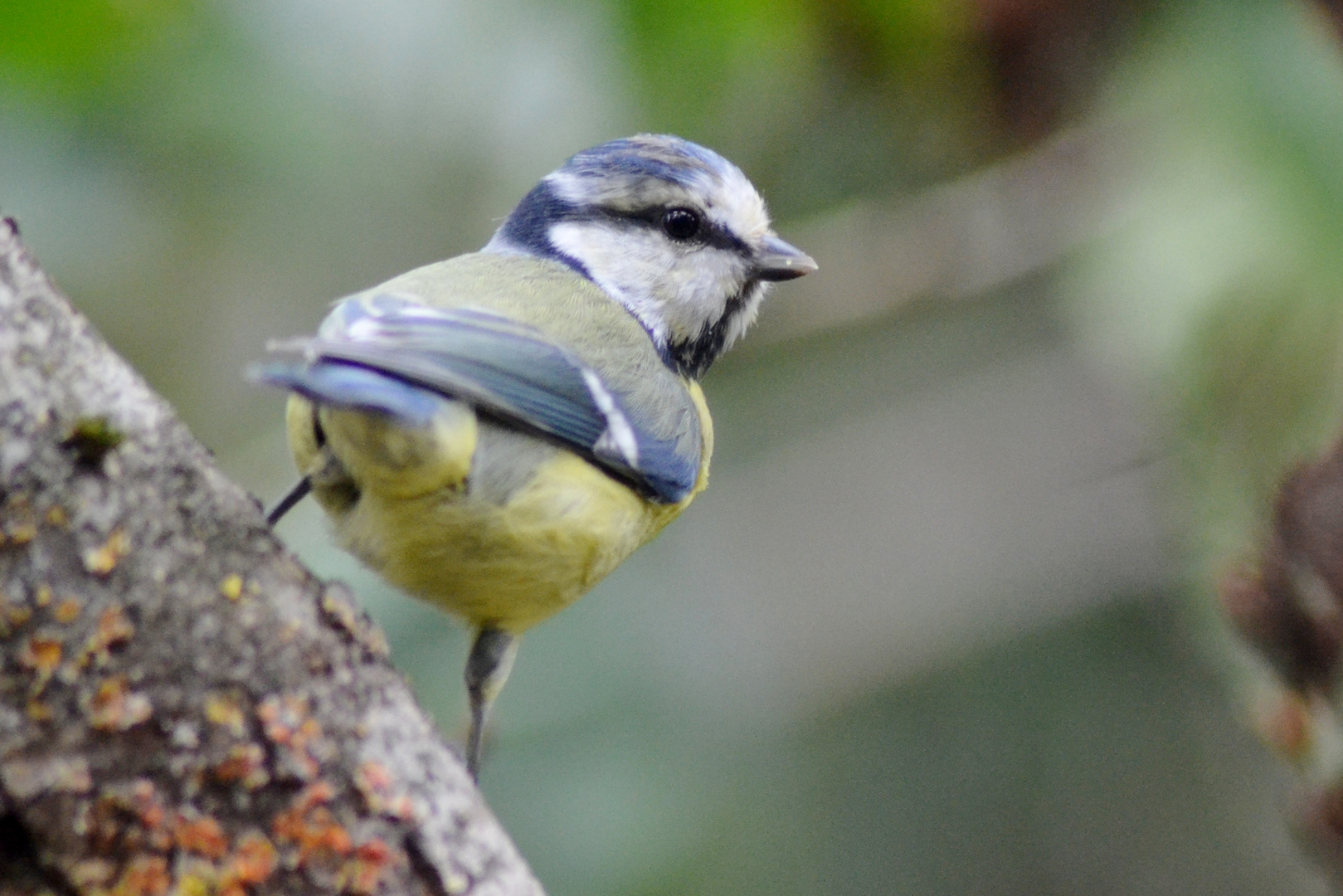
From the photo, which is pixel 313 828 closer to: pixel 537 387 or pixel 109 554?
pixel 109 554

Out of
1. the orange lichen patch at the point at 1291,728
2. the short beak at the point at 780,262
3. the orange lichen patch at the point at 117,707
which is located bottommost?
the orange lichen patch at the point at 1291,728

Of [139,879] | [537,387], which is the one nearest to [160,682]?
[139,879]

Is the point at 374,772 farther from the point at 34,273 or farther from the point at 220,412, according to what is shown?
the point at 220,412

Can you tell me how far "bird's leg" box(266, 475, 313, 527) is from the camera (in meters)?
1.71

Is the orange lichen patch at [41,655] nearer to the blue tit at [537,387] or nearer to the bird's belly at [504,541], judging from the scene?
the blue tit at [537,387]

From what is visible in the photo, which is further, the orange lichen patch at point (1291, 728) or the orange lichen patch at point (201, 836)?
the orange lichen patch at point (1291, 728)

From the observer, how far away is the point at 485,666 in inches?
73.1

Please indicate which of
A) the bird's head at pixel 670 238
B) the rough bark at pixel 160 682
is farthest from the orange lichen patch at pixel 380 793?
the bird's head at pixel 670 238

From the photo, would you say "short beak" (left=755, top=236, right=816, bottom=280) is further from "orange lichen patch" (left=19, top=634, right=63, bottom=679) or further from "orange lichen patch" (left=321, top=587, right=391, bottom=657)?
"orange lichen patch" (left=19, top=634, right=63, bottom=679)

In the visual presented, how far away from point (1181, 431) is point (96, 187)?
198cm

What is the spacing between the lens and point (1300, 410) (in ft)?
7.44

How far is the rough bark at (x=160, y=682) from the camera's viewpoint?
0.99m

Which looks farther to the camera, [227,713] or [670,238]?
[670,238]

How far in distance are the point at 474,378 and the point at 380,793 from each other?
544mm
